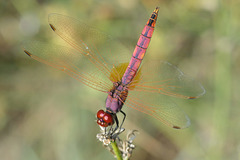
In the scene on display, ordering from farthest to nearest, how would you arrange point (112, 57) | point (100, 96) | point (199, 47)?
point (199, 47) < point (100, 96) < point (112, 57)

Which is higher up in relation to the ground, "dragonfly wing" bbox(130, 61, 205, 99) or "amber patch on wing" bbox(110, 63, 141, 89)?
"dragonfly wing" bbox(130, 61, 205, 99)

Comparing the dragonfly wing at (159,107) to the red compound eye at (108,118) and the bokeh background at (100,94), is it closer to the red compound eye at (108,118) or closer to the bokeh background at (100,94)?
the red compound eye at (108,118)

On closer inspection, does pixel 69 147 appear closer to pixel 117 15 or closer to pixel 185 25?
pixel 117 15

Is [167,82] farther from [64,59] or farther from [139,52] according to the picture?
[64,59]

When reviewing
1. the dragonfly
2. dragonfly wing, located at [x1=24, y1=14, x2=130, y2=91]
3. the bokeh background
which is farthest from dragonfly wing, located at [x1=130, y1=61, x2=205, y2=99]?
the bokeh background

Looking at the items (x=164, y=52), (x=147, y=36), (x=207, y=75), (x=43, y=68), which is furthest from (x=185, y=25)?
(x=43, y=68)

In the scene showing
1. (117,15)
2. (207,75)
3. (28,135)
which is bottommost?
(28,135)

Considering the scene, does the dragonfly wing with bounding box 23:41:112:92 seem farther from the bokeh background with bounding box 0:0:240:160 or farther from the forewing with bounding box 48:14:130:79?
the bokeh background with bounding box 0:0:240:160
